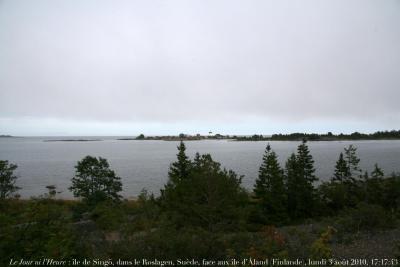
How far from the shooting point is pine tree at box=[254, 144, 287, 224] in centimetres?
2570

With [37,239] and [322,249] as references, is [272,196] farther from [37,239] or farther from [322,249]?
Result: [37,239]

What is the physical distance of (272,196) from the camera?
2678 centimetres

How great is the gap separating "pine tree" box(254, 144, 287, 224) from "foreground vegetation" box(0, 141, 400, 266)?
0.32 ft

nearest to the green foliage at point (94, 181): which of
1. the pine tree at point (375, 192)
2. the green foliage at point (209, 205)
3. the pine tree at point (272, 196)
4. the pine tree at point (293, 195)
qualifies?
the pine tree at point (272, 196)

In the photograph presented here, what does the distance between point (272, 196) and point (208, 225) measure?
1283cm

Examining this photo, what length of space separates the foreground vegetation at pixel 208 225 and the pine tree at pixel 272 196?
0.32 ft

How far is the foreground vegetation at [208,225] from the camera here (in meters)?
5.54

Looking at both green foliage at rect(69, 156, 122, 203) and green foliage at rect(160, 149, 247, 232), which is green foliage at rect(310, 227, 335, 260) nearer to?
green foliage at rect(160, 149, 247, 232)

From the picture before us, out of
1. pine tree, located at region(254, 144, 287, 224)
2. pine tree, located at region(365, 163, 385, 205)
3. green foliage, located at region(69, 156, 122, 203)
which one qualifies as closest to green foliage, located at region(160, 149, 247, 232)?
pine tree, located at region(254, 144, 287, 224)

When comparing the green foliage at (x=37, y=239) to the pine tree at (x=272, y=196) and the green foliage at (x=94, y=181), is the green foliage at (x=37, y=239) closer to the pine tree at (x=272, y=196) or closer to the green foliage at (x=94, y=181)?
the pine tree at (x=272, y=196)

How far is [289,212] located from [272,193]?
3.08 metres

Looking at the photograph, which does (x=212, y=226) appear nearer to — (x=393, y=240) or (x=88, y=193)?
(x=393, y=240)

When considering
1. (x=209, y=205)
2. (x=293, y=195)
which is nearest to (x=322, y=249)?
(x=209, y=205)

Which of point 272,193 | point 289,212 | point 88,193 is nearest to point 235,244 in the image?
point 272,193
